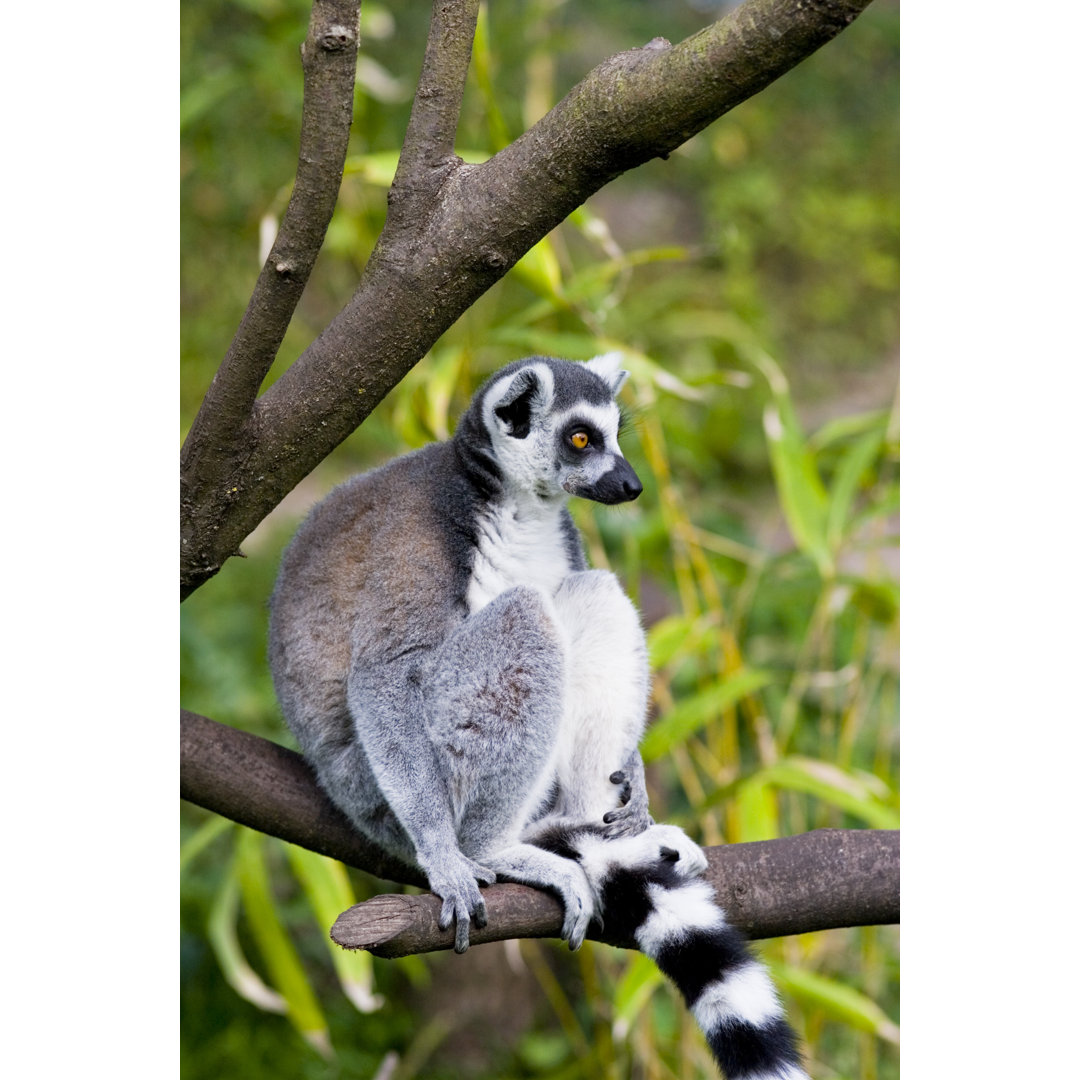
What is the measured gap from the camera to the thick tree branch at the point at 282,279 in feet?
4.41

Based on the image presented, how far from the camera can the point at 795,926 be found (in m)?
1.83

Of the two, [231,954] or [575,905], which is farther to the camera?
[231,954]

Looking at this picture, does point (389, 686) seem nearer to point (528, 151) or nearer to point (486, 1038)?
point (528, 151)

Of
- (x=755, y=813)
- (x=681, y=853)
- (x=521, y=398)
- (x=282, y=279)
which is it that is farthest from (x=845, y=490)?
(x=282, y=279)

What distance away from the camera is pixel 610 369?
6.91 feet

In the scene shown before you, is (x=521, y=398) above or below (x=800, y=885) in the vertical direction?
above

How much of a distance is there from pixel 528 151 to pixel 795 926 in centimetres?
130

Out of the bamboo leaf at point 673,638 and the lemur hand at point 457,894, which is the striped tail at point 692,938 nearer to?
the lemur hand at point 457,894

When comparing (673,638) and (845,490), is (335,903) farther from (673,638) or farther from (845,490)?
(845,490)

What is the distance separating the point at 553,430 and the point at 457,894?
802 mm

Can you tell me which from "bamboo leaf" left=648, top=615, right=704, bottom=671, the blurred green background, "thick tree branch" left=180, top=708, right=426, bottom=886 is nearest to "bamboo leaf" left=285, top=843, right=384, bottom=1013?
the blurred green background

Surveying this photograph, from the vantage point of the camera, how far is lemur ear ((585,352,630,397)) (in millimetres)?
2072

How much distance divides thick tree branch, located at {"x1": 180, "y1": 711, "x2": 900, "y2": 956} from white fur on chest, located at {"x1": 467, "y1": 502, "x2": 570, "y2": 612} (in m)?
0.49

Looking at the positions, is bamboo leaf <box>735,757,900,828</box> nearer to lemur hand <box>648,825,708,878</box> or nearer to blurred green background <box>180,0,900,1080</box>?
blurred green background <box>180,0,900,1080</box>
